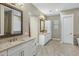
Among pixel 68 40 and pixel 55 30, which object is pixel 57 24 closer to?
pixel 55 30

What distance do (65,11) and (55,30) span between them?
2.69m

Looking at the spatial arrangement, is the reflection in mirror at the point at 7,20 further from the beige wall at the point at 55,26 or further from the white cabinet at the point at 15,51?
the beige wall at the point at 55,26

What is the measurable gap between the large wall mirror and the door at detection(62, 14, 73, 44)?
12.3ft

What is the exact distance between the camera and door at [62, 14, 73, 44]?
6.33 m

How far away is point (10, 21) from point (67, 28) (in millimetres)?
4503

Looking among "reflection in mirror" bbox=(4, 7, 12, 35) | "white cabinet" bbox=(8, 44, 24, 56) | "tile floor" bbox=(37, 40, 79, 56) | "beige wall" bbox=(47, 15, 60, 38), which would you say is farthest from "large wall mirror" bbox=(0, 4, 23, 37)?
"beige wall" bbox=(47, 15, 60, 38)

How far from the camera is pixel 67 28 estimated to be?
21.6 ft

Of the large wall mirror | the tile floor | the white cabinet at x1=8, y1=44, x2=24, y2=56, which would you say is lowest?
the tile floor

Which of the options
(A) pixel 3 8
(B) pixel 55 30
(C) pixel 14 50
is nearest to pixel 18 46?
(C) pixel 14 50

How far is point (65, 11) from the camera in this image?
6.57m

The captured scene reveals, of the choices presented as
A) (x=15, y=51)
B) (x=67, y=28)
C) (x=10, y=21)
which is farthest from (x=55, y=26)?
(x=15, y=51)

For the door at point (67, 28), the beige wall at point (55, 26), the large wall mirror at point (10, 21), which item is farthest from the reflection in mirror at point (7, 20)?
the beige wall at point (55, 26)

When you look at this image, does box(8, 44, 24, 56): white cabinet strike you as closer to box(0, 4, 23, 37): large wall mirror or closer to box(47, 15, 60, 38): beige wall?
box(0, 4, 23, 37): large wall mirror

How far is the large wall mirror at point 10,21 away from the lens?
256cm
